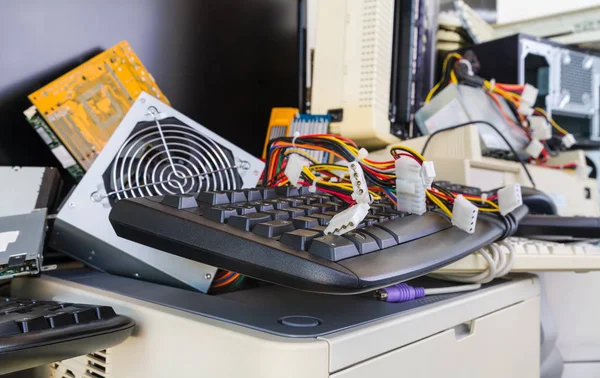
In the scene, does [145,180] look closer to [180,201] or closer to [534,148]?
[180,201]

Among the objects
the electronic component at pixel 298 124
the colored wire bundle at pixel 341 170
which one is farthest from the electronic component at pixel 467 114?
the colored wire bundle at pixel 341 170

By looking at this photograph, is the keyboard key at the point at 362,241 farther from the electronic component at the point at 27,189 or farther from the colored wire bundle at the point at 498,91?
the colored wire bundle at the point at 498,91

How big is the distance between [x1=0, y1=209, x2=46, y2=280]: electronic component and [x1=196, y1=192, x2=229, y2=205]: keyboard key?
225mm

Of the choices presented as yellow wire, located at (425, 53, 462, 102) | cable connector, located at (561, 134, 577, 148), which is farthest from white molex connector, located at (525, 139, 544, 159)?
yellow wire, located at (425, 53, 462, 102)

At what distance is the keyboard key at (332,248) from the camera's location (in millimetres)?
321

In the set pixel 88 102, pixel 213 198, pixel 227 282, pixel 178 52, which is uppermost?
pixel 178 52

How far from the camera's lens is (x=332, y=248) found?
323 mm

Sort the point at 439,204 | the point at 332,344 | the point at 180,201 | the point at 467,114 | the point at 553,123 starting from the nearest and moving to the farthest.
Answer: the point at 332,344, the point at 180,201, the point at 439,204, the point at 467,114, the point at 553,123

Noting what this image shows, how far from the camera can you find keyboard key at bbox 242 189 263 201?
0.46 metres

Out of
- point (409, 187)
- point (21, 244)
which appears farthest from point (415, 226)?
point (21, 244)

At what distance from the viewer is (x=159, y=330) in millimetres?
371

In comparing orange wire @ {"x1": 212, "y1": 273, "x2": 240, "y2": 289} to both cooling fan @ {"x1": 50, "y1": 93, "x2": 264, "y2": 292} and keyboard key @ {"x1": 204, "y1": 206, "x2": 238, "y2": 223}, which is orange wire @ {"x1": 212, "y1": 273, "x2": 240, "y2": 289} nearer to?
cooling fan @ {"x1": 50, "y1": 93, "x2": 264, "y2": 292}

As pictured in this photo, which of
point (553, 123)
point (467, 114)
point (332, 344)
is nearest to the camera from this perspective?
point (332, 344)

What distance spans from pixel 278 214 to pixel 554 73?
46.0 inches
